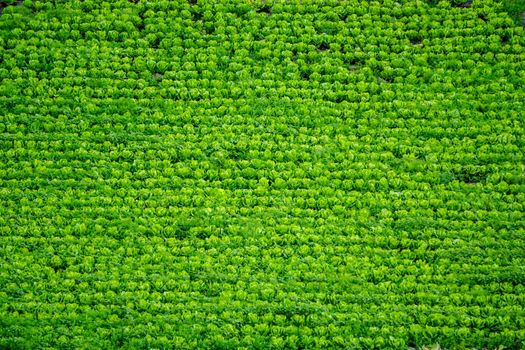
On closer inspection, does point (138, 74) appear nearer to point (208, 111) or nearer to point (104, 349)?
point (208, 111)

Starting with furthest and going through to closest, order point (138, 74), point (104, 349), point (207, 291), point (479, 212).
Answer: point (138, 74), point (479, 212), point (207, 291), point (104, 349)

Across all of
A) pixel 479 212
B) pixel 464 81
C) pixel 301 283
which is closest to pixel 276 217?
pixel 301 283

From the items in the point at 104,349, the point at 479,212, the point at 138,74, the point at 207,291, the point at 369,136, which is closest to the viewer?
the point at 104,349

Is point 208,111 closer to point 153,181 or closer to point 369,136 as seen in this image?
point 153,181

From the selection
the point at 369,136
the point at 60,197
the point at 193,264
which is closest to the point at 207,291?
the point at 193,264

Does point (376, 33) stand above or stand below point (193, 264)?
above

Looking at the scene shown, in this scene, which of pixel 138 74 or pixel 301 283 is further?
pixel 138 74

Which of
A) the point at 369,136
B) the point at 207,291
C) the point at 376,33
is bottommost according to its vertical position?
the point at 207,291
